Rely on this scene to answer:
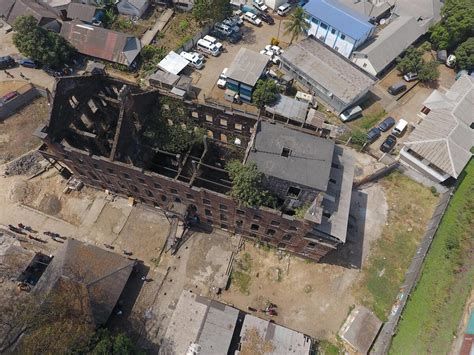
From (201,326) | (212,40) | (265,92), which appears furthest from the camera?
(212,40)

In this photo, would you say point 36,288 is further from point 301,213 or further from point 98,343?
point 301,213

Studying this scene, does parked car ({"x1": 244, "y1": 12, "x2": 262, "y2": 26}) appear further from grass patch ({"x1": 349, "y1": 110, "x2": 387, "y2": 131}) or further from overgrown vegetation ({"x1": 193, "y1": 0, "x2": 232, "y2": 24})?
grass patch ({"x1": 349, "y1": 110, "x2": 387, "y2": 131})

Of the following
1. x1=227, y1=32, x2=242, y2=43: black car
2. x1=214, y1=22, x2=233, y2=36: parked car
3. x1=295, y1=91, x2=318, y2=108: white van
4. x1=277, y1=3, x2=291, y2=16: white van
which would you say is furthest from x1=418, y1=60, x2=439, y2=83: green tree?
x1=214, y1=22, x2=233, y2=36: parked car

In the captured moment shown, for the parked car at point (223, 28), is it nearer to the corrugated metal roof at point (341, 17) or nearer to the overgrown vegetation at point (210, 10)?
the overgrown vegetation at point (210, 10)

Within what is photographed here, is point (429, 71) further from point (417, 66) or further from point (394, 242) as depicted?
point (394, 242)

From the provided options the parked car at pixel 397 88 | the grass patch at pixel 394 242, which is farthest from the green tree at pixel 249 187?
Answer: the parked car at pixel 397 88

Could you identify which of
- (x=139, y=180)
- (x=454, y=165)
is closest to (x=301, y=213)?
(x=139, y=180)

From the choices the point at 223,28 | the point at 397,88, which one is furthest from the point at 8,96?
the point at 397,88
